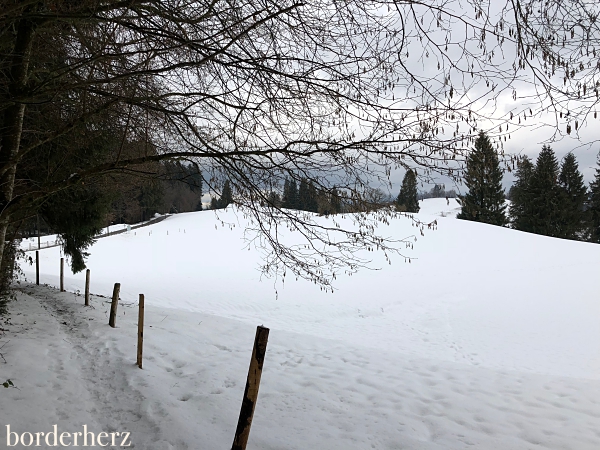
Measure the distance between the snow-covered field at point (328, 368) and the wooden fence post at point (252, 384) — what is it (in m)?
0.67

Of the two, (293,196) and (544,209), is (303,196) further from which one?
(544,209)

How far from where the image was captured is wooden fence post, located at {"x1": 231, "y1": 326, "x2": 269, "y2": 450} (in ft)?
10.2

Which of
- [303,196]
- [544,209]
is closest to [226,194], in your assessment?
[303,196]

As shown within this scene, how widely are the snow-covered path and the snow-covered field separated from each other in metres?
0.02

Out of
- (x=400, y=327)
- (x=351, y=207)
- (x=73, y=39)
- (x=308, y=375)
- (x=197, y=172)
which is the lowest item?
(x=400, y=327)

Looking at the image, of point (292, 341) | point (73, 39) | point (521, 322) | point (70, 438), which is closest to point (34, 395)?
point (70, 438)

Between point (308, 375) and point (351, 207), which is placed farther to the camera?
point (308, 375)

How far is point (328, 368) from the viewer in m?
6.47

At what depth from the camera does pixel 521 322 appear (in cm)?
1353

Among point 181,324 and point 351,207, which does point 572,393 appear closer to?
point 351,207

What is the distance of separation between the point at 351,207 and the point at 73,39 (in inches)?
131

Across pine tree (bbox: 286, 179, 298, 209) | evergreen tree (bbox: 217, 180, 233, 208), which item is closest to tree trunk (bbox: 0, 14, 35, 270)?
evergreen tree (bbox: 217, 180, 233, 208)

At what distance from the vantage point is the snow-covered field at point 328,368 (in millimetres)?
4090

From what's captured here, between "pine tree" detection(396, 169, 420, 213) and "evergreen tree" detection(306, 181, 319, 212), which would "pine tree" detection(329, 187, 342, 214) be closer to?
"evergreen tree" detection(306, 181, 319, 212)
